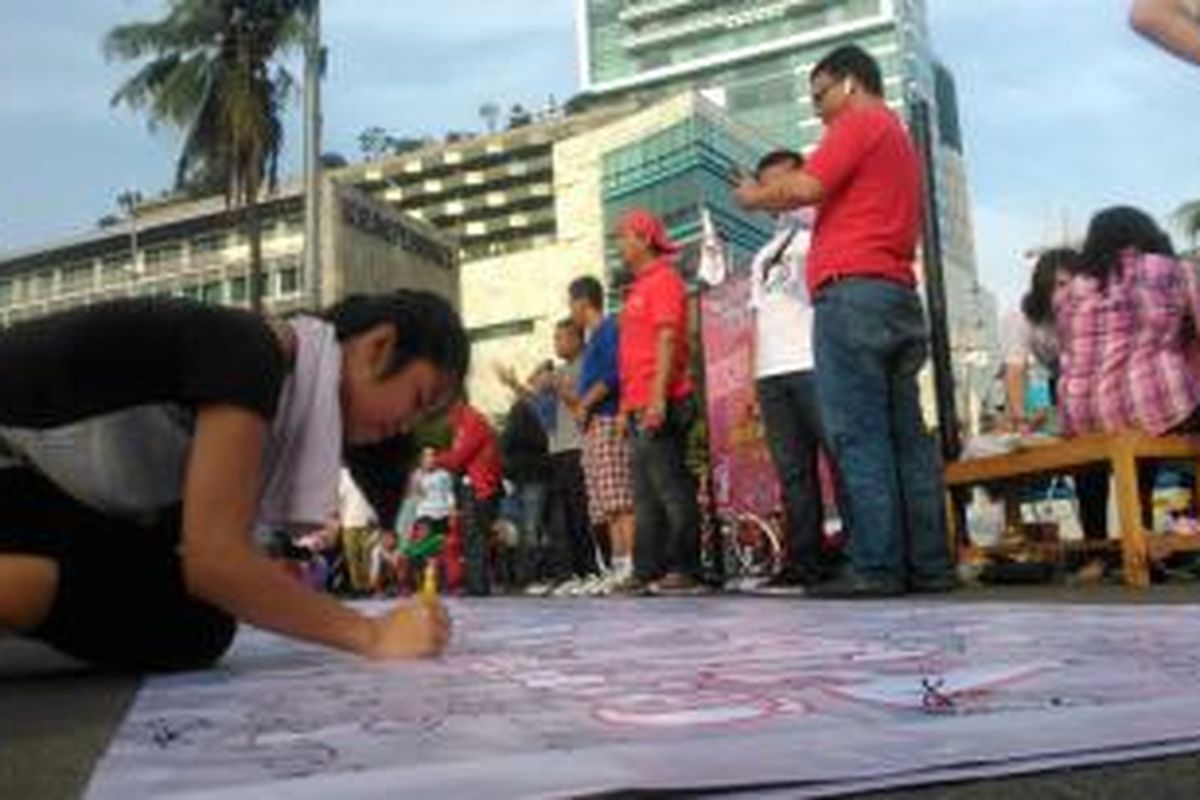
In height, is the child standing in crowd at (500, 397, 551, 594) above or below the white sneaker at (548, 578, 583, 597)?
above

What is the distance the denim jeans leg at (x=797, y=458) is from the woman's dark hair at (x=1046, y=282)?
1101 mm

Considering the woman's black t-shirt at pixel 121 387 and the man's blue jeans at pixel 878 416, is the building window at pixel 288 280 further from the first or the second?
the woman's black t-shirt at pixel 121 387

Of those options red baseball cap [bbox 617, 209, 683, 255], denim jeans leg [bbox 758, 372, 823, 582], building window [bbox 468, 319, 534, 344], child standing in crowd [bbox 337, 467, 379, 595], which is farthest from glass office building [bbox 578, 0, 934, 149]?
denim jeans leg [bbox 758, 372, 823, 582]

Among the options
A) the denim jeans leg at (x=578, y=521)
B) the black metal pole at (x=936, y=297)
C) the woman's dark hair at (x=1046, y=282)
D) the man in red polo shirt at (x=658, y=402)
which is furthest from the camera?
the denim jeans leg at (x=578, y=521)

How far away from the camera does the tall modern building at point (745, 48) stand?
11150 cm

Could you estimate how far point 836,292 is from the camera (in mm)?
5047

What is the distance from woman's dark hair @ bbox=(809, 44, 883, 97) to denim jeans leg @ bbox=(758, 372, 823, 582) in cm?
105

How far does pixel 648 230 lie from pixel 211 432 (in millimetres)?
4199

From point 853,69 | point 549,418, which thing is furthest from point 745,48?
point 853,69

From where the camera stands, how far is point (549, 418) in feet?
32.3

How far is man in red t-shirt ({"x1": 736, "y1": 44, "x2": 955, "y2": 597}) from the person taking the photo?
4.98m

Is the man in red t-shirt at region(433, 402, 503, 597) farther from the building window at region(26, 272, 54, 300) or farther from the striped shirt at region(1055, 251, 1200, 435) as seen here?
the building window at region(26, 272, 54, 300)

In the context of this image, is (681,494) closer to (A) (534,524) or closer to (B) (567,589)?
(B) (567,589)

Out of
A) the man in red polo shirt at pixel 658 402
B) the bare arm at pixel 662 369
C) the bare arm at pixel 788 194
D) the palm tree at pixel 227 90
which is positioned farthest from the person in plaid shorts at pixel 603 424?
the palm tree at pixel 227 90
